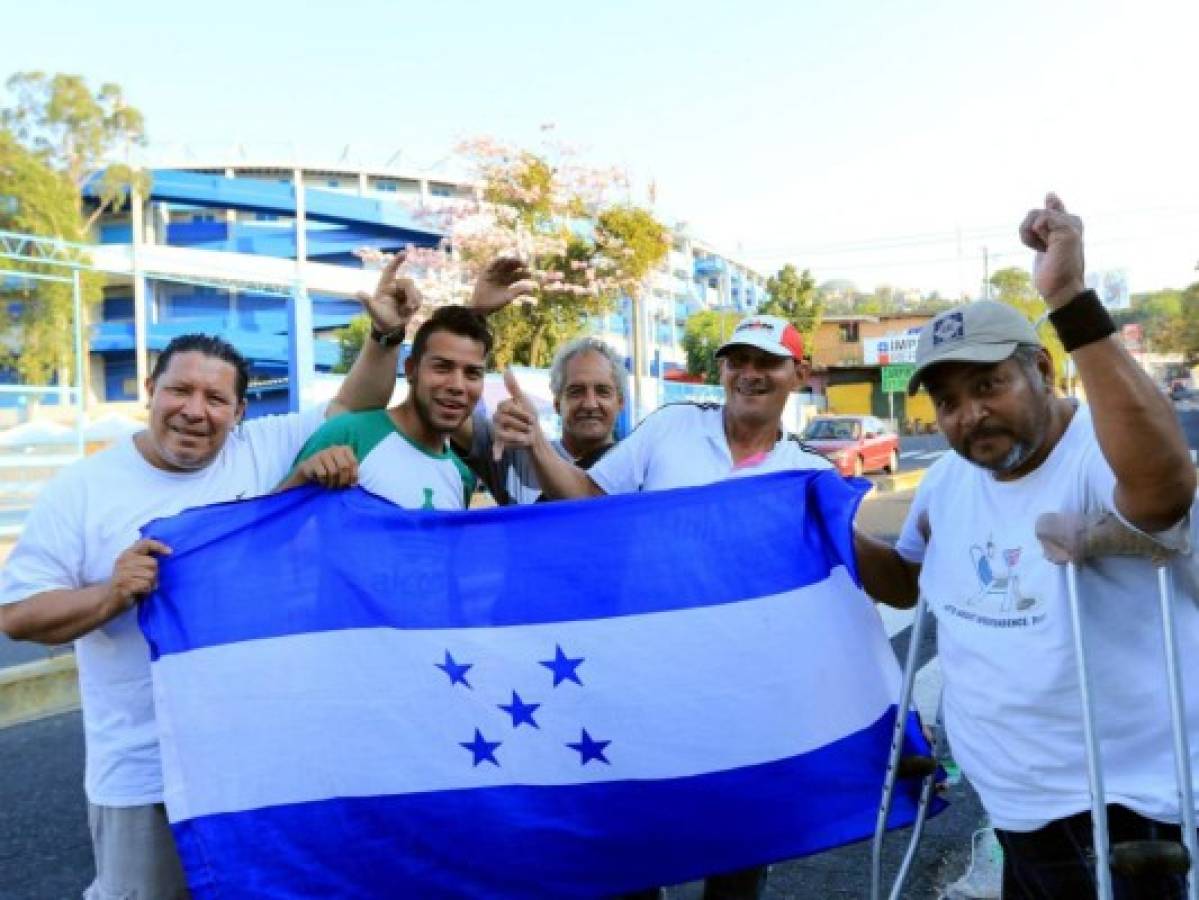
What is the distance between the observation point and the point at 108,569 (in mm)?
2898

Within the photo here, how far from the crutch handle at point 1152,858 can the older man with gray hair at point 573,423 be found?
228 centimetres

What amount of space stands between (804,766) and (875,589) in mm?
563

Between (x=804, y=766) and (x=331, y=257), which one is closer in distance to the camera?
(x=804, y=766)

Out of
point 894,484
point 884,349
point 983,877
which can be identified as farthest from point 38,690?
point 884,349

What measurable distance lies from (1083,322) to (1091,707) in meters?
0.79

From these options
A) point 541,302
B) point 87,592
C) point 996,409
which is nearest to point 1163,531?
point 996,409

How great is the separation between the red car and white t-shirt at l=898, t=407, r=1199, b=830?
21.7 m

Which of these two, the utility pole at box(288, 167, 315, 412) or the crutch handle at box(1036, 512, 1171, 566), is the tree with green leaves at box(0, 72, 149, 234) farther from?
the crutch handle at box(1036, 512, 1171, 566)

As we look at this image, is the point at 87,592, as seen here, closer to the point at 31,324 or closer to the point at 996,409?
the point at 996,409

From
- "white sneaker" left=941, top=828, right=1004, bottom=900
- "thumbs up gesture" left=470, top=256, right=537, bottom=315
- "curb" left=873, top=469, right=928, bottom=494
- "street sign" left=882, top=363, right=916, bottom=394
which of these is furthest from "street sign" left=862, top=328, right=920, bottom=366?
"thumbs up gesture" left=470, top=256, right=537, bottom=315

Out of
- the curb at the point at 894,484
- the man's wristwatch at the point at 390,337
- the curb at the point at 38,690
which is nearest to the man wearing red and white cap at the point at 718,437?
the man's wristwatch at the point at 390,337

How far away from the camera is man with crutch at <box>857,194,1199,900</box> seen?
227 centimetres

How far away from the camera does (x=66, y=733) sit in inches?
261

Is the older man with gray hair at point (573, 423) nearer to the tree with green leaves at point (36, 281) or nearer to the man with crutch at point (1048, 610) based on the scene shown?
the man with crutch at point (1048, 610)
